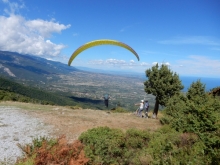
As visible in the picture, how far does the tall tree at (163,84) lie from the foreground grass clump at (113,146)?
15.6 meters

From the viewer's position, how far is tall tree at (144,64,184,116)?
26.4 meters

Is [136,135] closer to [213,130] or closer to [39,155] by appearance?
[213,130]

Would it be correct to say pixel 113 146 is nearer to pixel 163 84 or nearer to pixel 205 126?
pixel 205 126

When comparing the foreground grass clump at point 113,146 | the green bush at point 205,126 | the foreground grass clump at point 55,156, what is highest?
the green bush at point 205,126

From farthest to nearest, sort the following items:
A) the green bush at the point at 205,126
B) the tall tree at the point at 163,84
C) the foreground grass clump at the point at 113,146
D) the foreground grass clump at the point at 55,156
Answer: the tall tree at the point at 163,84 < the foreground grass clump at the point at 113,146 < the green bush at the point at 205,126 < the foreground grass clump at the point at 55,156

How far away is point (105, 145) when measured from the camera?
31.7 feet

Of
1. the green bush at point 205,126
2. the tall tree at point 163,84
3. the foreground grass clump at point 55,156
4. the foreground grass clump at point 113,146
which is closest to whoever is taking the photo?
the foreground grass clump at point 55,156

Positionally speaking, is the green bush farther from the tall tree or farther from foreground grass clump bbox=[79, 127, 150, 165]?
the tall tree

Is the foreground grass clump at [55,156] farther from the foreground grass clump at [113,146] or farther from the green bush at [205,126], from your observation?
the green bush at [205,126]

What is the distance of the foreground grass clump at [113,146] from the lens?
9.03 metres

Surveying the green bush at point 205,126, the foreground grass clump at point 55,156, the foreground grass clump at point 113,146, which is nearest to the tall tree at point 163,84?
the green bush at point 205,126

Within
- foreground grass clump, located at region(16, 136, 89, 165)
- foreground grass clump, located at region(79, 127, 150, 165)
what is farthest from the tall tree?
foreground grass clump, located at region(16, 136, 89, 165)

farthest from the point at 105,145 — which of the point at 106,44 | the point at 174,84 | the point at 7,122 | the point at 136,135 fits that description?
the point at 174,84

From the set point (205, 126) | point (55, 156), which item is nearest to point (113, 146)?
point (55, 156)
